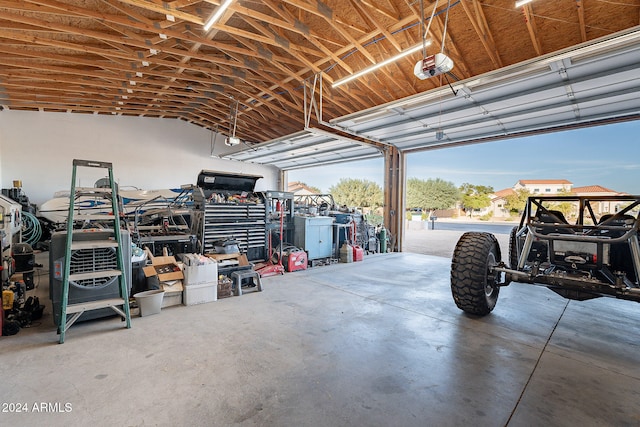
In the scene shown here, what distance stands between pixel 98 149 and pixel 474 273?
12.1 meters

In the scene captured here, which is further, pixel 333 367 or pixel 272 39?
pixel 272 39

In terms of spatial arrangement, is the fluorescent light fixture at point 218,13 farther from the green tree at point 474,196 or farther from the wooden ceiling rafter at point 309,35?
the green tree at point 474,196

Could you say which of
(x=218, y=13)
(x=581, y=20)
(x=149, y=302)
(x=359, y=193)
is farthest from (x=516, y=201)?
(x=149, y=302)

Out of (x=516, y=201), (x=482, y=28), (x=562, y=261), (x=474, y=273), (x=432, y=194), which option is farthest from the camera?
(x=432, y=194)

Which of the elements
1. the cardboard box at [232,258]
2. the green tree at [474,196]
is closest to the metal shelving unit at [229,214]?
the cardboard box at [232,258]

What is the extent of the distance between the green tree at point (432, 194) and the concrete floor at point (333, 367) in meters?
31.2

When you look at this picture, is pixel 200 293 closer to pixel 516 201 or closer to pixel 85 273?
pixel 85 273

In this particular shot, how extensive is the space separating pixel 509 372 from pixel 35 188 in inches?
502

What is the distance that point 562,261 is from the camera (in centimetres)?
308

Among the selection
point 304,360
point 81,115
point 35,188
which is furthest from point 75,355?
point 81,115

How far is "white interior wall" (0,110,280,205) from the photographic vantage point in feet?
29.7

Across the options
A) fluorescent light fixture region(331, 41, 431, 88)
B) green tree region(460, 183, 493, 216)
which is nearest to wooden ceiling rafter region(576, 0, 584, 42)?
fluorescent light fixture region(331, 41, 431, 88)

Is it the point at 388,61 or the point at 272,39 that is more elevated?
the point at 272,39

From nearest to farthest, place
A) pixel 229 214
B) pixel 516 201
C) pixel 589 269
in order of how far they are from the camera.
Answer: pixel 589 269 → pixel 229 214 → pixel 516 201
